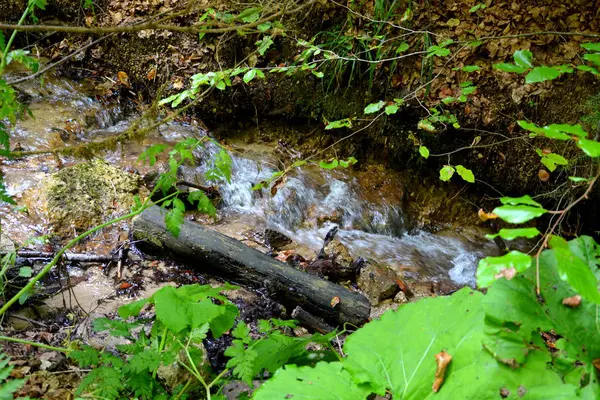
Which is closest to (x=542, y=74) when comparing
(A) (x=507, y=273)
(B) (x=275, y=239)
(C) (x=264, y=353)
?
(A) (x=507, y=273)

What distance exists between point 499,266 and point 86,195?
13.7 ft

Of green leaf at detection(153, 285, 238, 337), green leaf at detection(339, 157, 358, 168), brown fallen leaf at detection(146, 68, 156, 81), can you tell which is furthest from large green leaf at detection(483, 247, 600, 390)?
brown fallen leaf at detection(146, 68, 156, 81)

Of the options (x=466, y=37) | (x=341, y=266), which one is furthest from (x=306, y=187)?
(x=466, y=37)

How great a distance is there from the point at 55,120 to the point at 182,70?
6.26 ft

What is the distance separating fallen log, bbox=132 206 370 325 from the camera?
10.1ft

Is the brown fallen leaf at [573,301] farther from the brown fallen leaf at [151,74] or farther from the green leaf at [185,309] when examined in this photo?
the brown fallen leaf at [151,74]

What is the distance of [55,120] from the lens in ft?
17.7

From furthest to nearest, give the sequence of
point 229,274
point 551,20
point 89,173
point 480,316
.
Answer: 1. point 551,20
2. point 89,173
3. point 229,274
4. point 480,316

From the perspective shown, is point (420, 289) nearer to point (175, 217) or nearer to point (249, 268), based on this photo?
point (249, 268)

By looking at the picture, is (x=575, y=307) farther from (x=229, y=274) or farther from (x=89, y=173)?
(x=89, y=173)

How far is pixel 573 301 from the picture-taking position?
3.41 ft

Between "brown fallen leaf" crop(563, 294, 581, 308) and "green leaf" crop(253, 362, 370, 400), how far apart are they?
596 millimetres

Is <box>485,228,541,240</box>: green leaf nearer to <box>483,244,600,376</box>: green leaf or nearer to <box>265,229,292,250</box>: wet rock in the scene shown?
<box>483,244,600,376</box>: green leaf

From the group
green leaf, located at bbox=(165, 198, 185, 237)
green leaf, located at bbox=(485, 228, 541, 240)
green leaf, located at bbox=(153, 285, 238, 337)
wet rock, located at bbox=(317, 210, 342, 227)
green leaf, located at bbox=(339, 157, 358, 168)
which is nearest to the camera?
green leaf, located at bbox=(485, 228, 541, 240)
